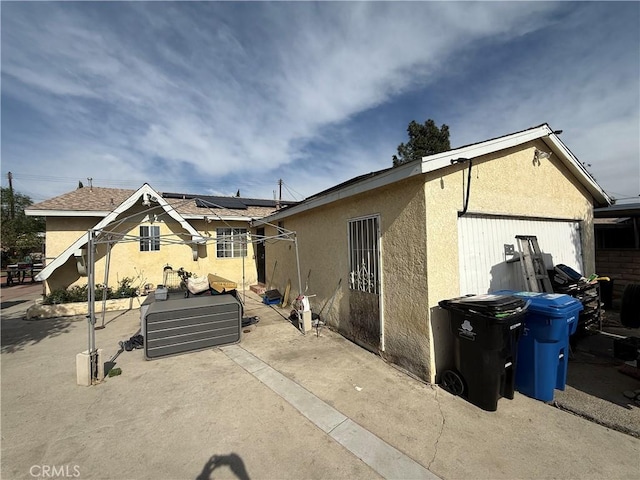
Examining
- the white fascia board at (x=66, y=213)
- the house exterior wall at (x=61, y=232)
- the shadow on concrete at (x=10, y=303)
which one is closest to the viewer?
the white fascia board at (x=66, y=213)

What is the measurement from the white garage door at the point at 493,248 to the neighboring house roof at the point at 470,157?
1149 millimetres

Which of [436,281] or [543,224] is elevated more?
[543,224]

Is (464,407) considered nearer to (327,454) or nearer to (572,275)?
(327,454)

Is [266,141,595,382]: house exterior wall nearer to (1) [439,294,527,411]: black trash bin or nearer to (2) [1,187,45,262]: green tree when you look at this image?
(1) [439,294,527,411]: black trash bin

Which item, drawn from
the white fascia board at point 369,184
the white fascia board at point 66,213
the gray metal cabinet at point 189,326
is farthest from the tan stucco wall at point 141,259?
the white fascia board at point 369,184

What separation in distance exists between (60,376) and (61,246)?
7.95 metres

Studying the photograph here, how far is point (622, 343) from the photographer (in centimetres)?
436

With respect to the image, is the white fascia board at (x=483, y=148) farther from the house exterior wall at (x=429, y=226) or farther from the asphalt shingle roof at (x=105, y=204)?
the asphalt shingle roof at (x=105, y=204)

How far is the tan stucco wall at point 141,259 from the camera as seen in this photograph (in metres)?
10.2

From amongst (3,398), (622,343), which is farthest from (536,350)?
(3,398)

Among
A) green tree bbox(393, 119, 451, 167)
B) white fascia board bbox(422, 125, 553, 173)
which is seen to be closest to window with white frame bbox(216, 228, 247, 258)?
white fascia board bbox(422, 125, 553, 173)

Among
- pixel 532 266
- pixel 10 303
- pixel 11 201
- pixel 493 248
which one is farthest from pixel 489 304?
Result: pixel 11 201

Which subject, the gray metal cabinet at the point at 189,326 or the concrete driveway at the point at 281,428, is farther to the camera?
the gray metal cabinet at the point at 189,326

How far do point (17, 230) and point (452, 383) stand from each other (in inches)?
1471
